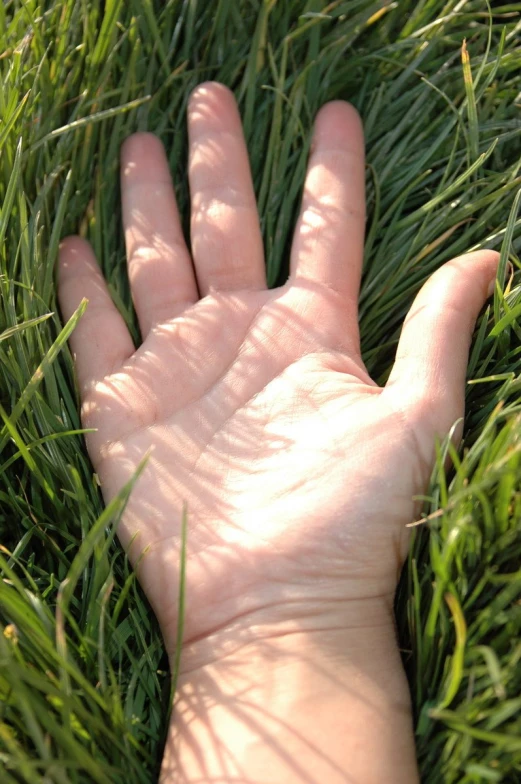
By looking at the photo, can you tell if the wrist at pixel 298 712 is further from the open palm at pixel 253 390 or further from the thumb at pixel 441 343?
the thumb at pixel 441 343

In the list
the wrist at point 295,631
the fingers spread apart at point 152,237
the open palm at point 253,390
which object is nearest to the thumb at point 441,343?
the open palm at point 253,390

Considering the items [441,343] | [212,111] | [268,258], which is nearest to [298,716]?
[441,343]

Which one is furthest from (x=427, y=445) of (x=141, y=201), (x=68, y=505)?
(x=141, y=201)

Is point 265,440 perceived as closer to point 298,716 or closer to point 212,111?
point 298,716

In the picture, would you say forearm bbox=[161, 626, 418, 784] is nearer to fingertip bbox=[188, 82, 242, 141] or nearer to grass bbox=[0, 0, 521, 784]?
grass bbox=[0, 0, 521, 784]

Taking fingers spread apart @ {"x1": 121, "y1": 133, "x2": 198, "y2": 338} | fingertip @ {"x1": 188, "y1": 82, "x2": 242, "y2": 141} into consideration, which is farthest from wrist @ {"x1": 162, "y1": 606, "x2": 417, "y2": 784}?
fingertip @ {"x1": 188, "y1": 82, "x2": 242, "y2": 141}

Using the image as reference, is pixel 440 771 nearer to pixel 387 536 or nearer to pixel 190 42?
pixel 387 536
